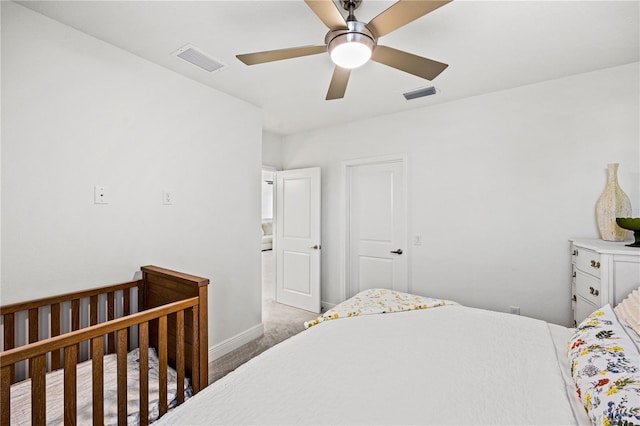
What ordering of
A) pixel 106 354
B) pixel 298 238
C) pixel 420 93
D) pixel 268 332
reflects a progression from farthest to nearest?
pixel 298 238 < pixel 268 332 < pixel 420 93 < pixel 106 354

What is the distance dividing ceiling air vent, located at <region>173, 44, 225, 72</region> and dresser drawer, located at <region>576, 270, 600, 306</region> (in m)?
3.07

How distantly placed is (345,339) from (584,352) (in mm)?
971

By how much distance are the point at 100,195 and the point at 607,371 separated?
2.67 meters

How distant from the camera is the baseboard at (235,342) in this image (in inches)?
104

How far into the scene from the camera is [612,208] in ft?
7.12

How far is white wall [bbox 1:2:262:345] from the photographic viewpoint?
1.61 metres

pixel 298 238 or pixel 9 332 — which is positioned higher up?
pixel 298 238

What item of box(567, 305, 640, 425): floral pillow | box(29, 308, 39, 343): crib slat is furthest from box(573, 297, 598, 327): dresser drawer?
box(29, 308, 39, 343): crib slat

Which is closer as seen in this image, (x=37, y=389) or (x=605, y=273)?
(x=37, y=389)

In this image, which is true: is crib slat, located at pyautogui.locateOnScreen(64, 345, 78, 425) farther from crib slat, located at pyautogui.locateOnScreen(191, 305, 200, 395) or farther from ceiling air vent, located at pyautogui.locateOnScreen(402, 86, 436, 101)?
ceiling air vent, located at pyautogui.locateOnScreen(402, 86, 436, 101)

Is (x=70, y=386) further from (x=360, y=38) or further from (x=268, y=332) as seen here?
(x=268, y=332)

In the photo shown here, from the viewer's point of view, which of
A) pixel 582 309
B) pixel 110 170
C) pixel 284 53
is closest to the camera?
pixel 284 53

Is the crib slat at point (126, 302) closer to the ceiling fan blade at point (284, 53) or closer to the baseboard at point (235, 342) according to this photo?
the baseboard at point (235, 342)

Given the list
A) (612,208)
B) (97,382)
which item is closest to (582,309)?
(612,208)
